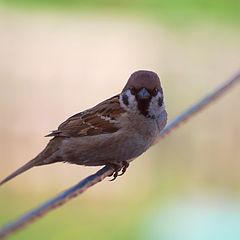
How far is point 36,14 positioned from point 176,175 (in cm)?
154

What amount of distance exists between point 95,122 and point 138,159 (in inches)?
81.7

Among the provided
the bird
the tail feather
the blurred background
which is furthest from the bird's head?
the blurred background

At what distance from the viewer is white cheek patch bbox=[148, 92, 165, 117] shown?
169 cm

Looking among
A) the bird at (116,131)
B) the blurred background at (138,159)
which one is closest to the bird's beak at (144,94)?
the bird at (116,131)

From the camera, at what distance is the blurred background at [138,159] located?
3.70m

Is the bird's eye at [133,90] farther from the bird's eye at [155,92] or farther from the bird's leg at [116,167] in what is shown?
the bird's leg at [116,167]

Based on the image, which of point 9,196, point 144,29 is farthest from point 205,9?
point 9,196

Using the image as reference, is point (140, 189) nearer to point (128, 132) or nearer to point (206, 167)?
point (206, 167)

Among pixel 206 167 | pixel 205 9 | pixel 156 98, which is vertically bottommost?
pixel 156 98

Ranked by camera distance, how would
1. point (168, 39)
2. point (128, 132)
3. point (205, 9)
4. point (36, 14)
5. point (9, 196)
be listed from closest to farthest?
point (128, 132) → point (9, 196) → point (168, 39) → point (36, 14) → point (205, 9)

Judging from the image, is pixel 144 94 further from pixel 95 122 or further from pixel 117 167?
pixel 95 122

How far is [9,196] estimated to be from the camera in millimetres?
3932

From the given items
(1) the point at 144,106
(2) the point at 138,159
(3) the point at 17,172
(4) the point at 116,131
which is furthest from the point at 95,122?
(2) the point at 138,159

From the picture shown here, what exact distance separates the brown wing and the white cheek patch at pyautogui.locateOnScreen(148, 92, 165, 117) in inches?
3.8
